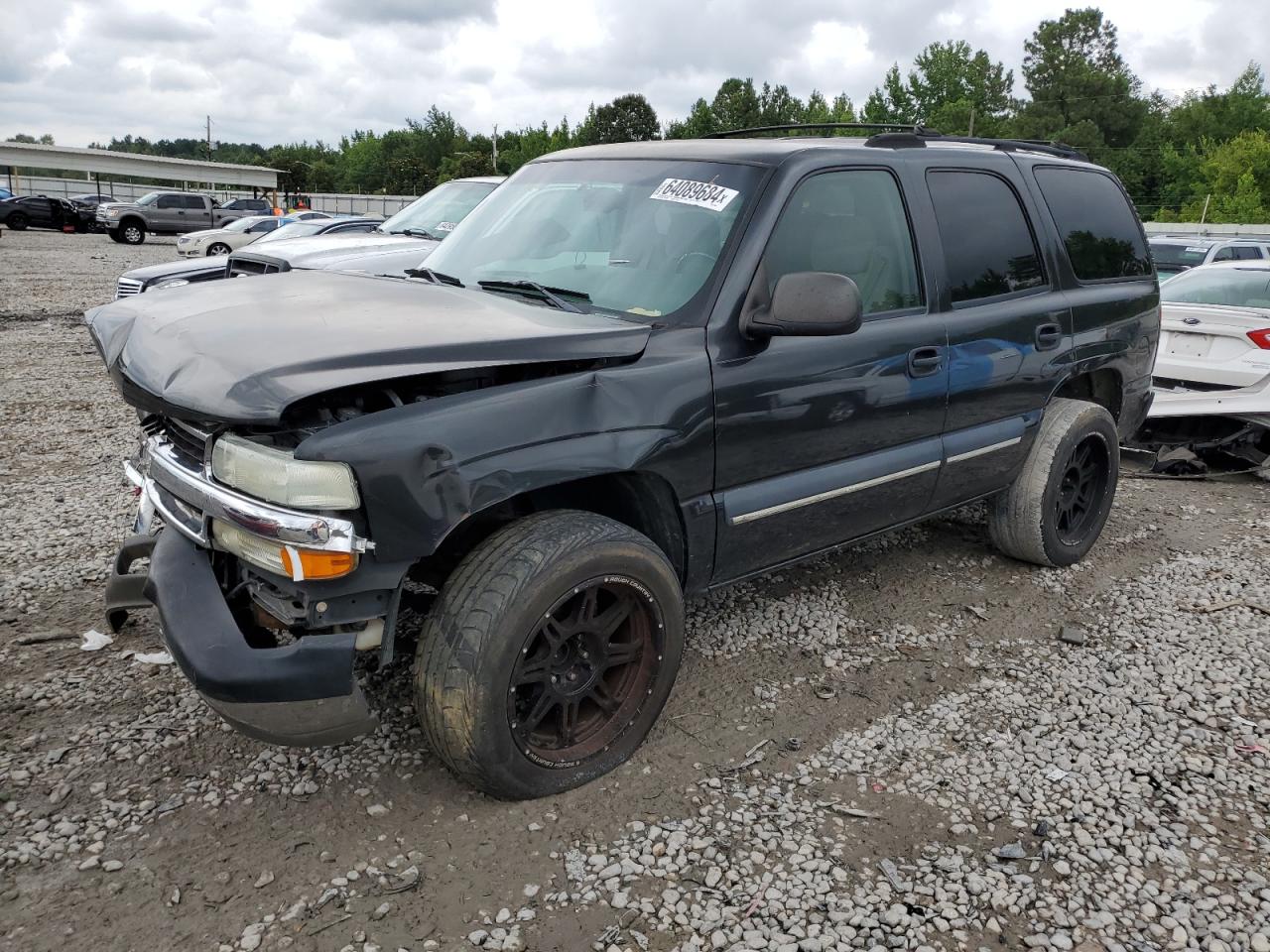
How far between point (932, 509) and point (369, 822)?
103 inches

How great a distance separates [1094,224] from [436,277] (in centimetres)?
328

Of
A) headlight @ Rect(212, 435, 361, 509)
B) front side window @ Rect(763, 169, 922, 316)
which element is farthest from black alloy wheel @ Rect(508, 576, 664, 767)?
front side window @ Rect(763, 169, 922, 316)

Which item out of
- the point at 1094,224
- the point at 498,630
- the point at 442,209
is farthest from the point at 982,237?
the point at 442,209

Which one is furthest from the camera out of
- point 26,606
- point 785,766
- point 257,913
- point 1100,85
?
point 1100,85

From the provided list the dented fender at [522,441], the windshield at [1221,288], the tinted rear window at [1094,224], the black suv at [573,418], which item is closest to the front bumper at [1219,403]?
the windshield at [1221,288]

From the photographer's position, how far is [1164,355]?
6.74 m

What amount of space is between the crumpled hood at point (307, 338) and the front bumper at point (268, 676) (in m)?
0.54

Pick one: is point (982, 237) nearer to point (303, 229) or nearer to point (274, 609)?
point (274, 609)

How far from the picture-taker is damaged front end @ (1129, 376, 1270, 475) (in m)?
6.32

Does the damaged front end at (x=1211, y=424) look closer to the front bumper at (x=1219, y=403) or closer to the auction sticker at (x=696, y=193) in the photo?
the front bumper at (x=1219, y=403)

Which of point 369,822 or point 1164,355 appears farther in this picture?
point 1164,355

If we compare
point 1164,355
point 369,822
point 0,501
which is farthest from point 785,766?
point 1164,355

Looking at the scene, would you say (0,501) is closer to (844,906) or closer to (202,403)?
(202,403)

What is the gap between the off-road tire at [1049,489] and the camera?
14.7 feet
